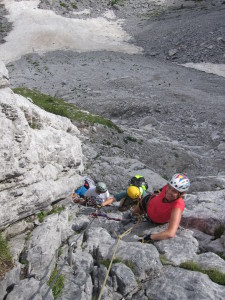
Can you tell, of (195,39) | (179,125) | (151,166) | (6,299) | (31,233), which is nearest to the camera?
(6,299)

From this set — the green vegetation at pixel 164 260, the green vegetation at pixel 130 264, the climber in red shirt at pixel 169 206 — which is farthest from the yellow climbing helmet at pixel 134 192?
the green vegetation at pixel 130 264

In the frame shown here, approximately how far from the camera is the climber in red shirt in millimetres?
7469

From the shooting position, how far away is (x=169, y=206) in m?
7.95

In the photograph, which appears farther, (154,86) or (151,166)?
(154,86)

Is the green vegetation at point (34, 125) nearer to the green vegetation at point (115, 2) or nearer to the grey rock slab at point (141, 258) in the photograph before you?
the grey rock slab at point (141, 258)

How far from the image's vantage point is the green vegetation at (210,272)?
6.28 m

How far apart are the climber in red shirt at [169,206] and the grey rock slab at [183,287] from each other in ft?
3.64

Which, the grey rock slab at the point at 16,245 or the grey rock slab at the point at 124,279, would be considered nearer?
the grey rock slab at the point at 124,279

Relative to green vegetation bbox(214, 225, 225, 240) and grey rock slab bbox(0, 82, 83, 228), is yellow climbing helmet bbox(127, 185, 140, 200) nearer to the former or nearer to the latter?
grey rock slab bbox(0, 82, 83, 228)

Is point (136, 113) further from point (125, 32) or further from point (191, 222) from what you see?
point (125, 32)

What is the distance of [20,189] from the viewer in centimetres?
865

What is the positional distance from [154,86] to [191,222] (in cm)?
2581

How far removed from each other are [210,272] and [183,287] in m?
0.87

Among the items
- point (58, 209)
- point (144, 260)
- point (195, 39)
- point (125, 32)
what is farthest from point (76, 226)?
point (125, 32)
